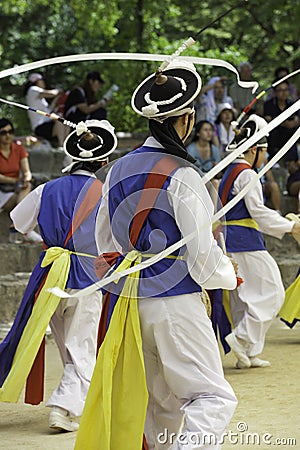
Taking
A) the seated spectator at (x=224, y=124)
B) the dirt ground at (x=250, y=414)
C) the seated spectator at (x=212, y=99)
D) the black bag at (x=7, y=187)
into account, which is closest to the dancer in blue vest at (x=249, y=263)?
the dirt ground at (x=250, y=414)

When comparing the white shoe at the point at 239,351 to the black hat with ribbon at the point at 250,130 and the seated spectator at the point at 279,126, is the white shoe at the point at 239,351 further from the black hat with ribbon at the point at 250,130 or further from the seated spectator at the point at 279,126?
the seated spectator at the point at 279,126

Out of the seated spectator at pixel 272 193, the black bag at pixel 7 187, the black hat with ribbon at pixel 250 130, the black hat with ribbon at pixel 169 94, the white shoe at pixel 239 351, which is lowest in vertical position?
the white shoe at pixel 239 351

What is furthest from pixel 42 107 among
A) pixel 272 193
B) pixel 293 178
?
pixel 293 178

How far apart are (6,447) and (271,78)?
14.6m

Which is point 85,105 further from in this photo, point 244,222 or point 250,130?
point 244,222

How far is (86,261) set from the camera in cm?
628

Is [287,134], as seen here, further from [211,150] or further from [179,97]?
[179,97]

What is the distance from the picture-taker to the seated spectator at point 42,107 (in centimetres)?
1374

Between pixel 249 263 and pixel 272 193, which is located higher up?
pixel 249 263

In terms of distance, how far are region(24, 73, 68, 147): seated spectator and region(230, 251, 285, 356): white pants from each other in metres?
5.80

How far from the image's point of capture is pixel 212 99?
13953 mm

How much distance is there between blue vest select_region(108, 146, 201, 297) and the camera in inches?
182

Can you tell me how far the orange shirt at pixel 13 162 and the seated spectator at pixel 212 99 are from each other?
276cm

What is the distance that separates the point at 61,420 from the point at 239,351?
2.32m
